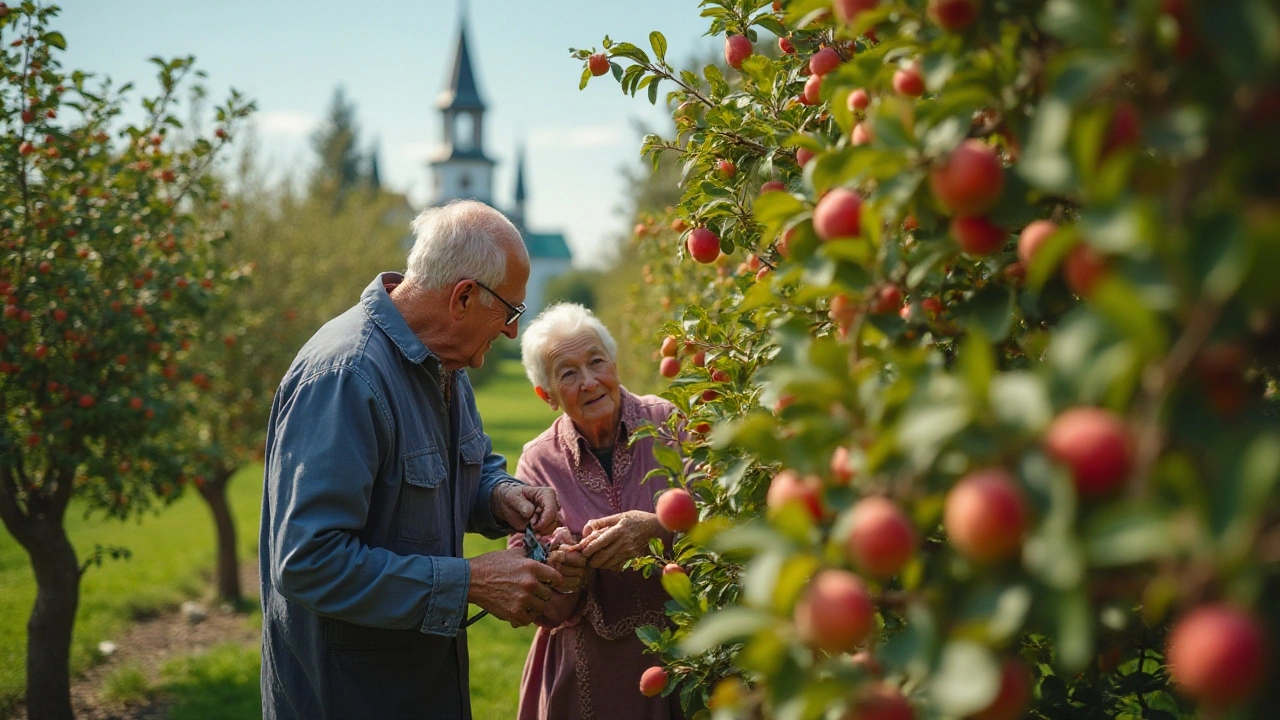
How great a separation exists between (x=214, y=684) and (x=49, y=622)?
146cm

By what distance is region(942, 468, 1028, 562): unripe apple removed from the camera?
A: 0.83 m

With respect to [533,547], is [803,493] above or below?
above

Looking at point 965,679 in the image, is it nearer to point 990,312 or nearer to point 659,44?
point 990,312

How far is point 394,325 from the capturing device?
104 inches

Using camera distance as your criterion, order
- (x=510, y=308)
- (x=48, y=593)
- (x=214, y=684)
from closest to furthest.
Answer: (x=510, y=308), (x=48, y=593), (x=214, y=684)

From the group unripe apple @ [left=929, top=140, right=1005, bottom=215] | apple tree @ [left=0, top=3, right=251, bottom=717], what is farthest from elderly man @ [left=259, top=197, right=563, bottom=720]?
apple tree @ [left=0, top=3, right=251, bottom=717]

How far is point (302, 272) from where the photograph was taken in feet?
33.4

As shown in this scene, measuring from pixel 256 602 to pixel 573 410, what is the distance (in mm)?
6111

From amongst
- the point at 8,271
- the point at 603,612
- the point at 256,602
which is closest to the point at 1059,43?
the point at 603,612

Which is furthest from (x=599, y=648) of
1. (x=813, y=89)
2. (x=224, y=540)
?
(x=224, y=540)

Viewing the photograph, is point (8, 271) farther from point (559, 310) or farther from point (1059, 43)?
point (1059, 43)

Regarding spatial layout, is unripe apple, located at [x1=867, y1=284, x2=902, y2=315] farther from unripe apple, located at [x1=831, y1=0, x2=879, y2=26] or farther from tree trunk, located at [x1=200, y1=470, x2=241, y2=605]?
tree trunk, located at [x1=200, y1=470, x2=241, y2=605]

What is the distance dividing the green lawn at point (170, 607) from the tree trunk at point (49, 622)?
286 mm

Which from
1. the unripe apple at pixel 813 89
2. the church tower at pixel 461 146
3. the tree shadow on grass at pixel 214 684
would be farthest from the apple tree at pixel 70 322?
the church tower at pixel 461 146
